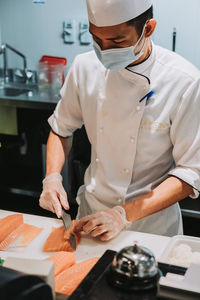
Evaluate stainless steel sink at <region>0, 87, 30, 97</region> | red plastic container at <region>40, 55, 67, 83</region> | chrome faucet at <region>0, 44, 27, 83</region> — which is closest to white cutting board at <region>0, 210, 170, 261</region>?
stainless steel sink at <region>0, 87, 30, 97</region>

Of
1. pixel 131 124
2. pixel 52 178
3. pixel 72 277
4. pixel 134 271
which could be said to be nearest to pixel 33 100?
pixel 52 178

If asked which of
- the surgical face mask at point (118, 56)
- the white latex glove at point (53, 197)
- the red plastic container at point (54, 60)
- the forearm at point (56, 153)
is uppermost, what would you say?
the surgical face mask at point (118, 56)

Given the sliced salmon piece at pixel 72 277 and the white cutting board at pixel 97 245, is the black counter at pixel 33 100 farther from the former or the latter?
the sliced salmon piece at pixel 72 277

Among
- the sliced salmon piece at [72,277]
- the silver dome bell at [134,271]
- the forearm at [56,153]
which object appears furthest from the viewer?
the forearm at [56,153]

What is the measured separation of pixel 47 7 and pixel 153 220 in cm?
259

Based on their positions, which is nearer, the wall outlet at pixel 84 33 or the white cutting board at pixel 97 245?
the white cutting board at pixel 97 245

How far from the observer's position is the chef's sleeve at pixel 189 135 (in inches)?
65.2

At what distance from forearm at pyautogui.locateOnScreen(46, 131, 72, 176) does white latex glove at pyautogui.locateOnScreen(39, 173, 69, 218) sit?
106 mm

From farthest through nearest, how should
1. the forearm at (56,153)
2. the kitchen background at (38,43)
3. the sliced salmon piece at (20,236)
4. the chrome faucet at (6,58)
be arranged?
the chrome faucet at (6,58), the kitchen background at (38,43), the forearm at (56,153), the sliced salmon piece at (20,236)

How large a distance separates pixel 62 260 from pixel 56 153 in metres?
0.69

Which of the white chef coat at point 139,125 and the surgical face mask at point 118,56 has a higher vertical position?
the surgical face mask at point 118,56

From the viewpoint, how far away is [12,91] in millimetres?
3830

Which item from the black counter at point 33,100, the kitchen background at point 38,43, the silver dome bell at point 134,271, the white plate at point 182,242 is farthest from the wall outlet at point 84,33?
the silver dome bell at point 134,271

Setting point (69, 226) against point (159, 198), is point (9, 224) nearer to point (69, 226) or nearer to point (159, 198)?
point (69, 226)
